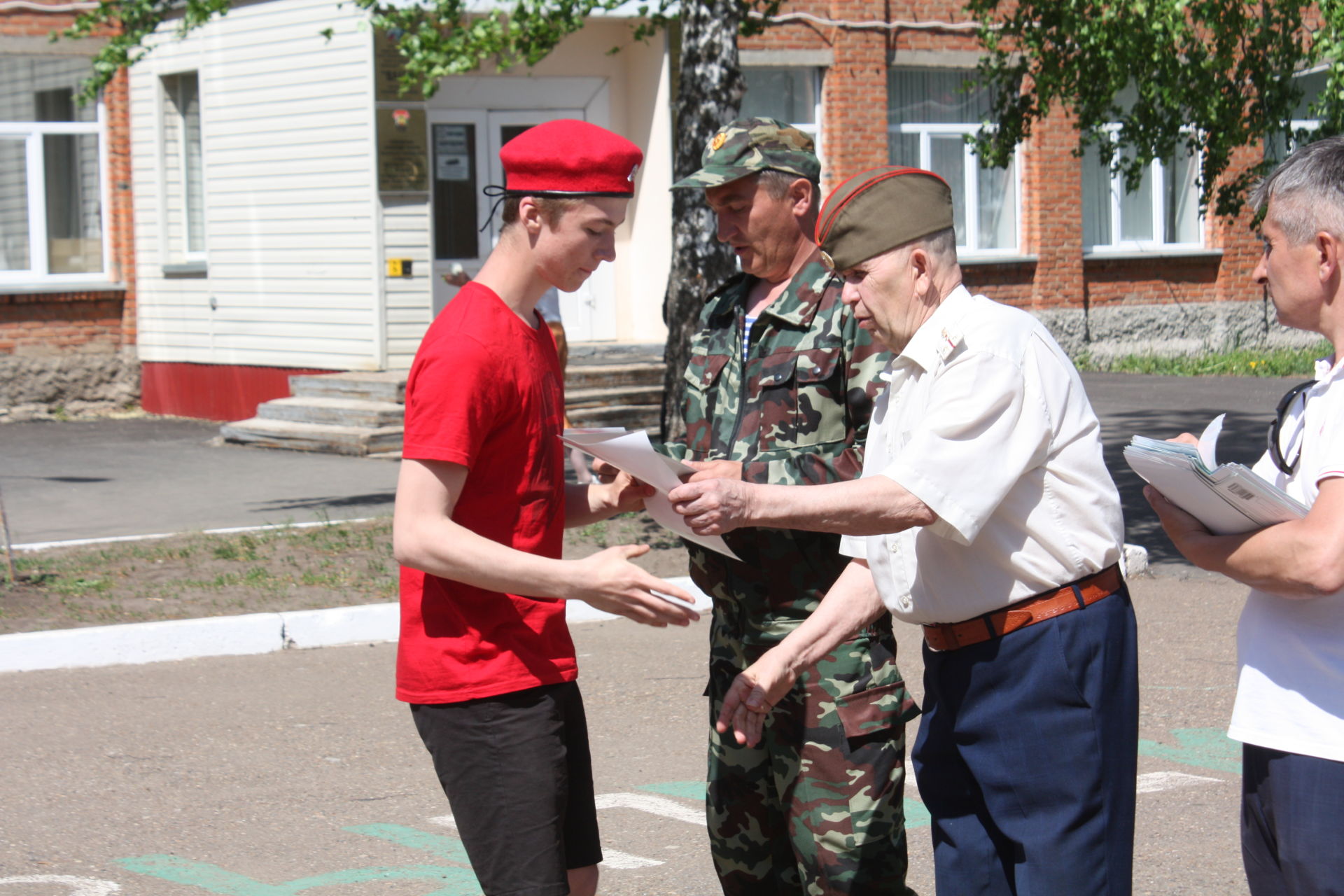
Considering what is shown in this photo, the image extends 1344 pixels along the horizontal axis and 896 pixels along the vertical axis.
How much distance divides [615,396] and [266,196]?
15.6 ft

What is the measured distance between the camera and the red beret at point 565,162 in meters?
2.99

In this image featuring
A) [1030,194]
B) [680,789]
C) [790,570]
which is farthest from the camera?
[1030,194]

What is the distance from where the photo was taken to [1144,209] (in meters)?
22.2

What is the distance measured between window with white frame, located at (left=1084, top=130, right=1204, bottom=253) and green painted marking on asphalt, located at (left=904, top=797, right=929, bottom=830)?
1742 centimetres

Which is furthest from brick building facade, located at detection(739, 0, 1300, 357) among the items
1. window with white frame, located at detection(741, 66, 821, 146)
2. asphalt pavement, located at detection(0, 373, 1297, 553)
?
asphalt pavement, located at detection(0, 373, 1297, 553)

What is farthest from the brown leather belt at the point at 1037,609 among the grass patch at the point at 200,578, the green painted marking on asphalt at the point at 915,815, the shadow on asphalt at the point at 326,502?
the shadow on asphalt at the point at 326,502

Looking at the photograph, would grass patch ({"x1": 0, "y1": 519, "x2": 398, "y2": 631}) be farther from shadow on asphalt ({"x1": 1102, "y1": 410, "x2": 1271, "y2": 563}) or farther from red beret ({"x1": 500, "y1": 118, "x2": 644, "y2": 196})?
red beret ({"x1": 500, "y1": 118, "x2": 644, "y2": 196})

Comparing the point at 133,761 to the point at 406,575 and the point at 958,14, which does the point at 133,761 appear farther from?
the point at 958,14

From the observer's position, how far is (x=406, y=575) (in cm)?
304

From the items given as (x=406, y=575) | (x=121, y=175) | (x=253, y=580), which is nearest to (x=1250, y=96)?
(x=253, y=580)

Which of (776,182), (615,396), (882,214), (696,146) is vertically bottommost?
(615,396)

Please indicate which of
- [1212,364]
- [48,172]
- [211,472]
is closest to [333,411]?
[211,472]

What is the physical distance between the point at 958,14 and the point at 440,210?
→ 303 inches

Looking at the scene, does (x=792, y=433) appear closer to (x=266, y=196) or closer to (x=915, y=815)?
(x=915, y=815)
